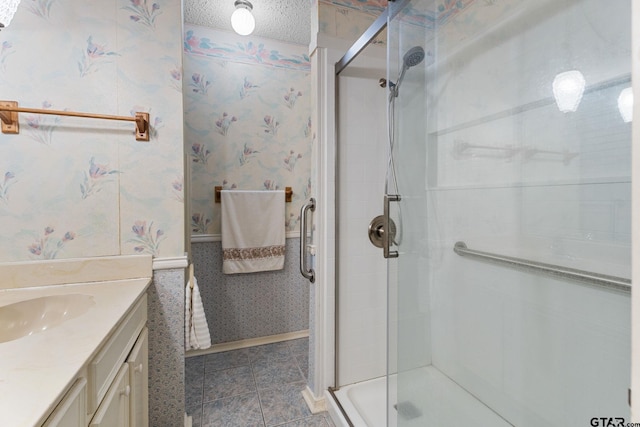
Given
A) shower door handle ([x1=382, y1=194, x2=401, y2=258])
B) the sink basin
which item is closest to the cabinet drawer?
the sink basin

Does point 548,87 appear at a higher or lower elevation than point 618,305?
higher

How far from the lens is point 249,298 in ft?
7.58

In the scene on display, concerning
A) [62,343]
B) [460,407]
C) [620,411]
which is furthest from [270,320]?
[620,411]

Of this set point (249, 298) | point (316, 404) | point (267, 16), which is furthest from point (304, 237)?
point (267, 16)

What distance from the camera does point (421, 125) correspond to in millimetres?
1297

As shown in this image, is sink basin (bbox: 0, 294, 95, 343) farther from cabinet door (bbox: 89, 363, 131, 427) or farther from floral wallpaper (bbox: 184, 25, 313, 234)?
floral wallpaper (bbox: 184, 25, 313, 234)

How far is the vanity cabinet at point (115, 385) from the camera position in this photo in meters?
0.62

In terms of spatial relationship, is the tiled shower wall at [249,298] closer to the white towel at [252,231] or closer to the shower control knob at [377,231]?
the white towel at [252,231]

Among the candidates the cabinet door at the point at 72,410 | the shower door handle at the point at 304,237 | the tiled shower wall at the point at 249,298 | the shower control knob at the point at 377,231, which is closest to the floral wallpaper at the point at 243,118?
the tiled shower wall at the point at 249,298

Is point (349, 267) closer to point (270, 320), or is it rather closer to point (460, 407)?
point (460, 407)

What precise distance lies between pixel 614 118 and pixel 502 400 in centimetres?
112

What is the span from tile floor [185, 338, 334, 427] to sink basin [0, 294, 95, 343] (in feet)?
2.92

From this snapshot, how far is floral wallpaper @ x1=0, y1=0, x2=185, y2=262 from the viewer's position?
3.78ft

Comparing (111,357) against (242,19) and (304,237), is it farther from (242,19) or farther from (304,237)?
(242,19)
